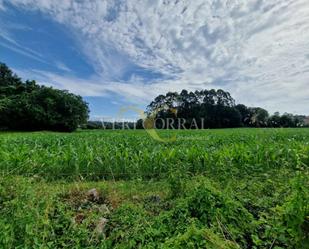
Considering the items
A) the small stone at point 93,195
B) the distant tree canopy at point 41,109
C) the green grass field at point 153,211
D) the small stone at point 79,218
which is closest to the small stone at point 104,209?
the green grass field at point 153,211

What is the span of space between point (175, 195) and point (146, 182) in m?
1.37

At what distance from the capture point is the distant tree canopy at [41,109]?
34.9 m

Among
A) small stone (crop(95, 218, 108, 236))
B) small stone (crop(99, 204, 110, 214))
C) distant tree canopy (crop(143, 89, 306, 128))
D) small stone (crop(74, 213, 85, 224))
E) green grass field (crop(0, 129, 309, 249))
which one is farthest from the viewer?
distant tree canopy (crop(143, 89, 306, 128))

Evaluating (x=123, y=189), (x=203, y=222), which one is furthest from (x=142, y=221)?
(x=123, y=189)

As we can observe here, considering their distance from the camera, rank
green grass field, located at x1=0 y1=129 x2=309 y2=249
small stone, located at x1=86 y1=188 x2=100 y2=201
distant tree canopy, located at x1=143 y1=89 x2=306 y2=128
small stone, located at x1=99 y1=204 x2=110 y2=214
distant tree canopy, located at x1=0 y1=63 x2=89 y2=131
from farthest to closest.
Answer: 1. distant tree canopy, located at x1=143 y1=89 x2=306 y2=128
2. distant tree canopy, located at x1=0 y1=63 x2=89 y2=131
3. small stone, located at x1=86 y1=188 x2=100 y2=201
4. small stone, located at x1=99 y1=204 x2=110 y2=214
5. green grass field, located at x1=0 y1=129 x2=309 y2=249

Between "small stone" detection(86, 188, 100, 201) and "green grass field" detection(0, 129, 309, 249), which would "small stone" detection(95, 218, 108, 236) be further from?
"small stone" detection(86, 188, 100, 201)

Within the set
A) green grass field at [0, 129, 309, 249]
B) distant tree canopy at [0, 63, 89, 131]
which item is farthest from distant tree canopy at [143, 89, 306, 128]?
green grass field at [0, 129, 309, 249]

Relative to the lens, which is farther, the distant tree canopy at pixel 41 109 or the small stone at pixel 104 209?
the distant tree canopy at pixel 41 109

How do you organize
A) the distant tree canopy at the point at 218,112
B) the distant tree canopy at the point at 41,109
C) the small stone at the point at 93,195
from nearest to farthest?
the small stone at the point at 93,195, the distant tree canopy at the point at 41,109, the distant tree canopy at the point at 218,112

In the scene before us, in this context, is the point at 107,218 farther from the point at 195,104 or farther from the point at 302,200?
the point at 195,104

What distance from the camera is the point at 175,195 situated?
405cm

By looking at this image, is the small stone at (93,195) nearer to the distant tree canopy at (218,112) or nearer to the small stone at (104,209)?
the small stone at (104,209)

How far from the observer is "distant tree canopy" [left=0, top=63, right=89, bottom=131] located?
114ft

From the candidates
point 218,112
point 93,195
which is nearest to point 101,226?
point 93,195
